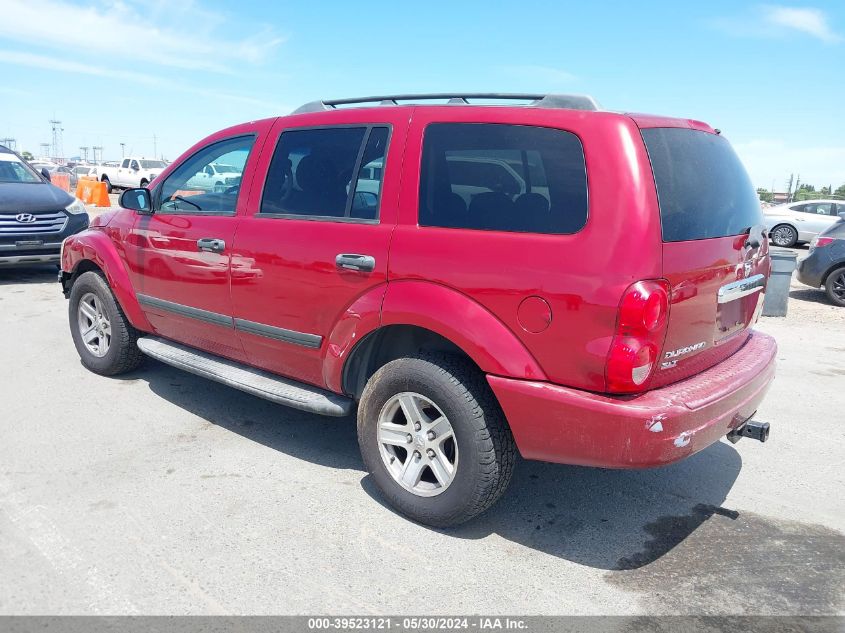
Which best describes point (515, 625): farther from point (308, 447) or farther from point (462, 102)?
point (462, 102)

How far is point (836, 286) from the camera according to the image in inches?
392

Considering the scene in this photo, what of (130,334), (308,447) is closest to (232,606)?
(308,447)

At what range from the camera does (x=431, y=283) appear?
3080 millimetres

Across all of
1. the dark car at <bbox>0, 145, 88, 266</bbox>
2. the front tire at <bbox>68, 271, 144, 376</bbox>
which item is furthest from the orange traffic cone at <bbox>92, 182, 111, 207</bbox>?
the front tire at <bbox>68, 271, 144, 376</bbox>

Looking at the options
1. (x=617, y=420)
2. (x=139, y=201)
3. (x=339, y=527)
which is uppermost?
(x=139, y=201)

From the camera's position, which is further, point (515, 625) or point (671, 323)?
point (671, 323)

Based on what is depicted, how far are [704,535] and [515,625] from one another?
1.24 m

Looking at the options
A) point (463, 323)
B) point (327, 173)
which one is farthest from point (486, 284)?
point (327, 173)

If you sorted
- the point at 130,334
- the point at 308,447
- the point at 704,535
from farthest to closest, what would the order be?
the point at 130,334 → the point at 308,447 → the point at 704,535

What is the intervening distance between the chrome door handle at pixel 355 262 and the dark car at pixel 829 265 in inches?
362

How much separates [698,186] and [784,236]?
17.9 meters

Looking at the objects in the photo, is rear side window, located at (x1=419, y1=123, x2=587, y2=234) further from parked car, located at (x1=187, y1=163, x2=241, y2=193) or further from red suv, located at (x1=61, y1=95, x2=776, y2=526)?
parked car, located at (x1=187, y1=163, x2=241, y2=193)

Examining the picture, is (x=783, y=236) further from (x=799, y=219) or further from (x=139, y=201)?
(x=139, y=201)

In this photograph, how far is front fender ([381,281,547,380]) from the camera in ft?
9.32
